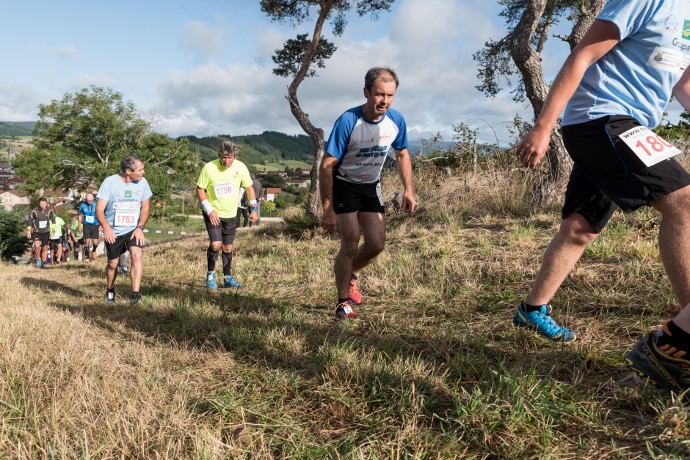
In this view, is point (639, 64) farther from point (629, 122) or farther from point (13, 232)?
point (13, 232)

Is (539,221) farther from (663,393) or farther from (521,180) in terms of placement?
(663,393)

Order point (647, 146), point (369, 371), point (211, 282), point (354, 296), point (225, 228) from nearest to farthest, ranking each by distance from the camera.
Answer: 1. point (647, 146)
2. point (369, 371)
3. point (354, 296)
4. point (211, 282)
5. point (225, 228)

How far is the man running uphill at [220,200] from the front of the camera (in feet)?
22.2

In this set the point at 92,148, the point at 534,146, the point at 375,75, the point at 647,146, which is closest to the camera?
the point at 647,146

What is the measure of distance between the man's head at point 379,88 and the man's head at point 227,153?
11.0 ft

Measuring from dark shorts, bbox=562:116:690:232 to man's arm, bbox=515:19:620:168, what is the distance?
8.0 inches

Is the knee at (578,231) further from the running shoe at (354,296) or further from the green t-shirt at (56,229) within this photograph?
the green t-shirt at (56,229)

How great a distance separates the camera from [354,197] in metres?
4.22

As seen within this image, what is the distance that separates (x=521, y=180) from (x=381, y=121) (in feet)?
15.0

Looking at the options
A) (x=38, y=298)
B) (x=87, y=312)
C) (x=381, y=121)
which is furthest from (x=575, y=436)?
(x=38, y=298)

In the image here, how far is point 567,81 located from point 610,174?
48 centimetres

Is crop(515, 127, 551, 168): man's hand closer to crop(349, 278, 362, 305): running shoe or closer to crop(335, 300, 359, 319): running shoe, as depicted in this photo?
crop(335, 300, 359, 319): running shoe

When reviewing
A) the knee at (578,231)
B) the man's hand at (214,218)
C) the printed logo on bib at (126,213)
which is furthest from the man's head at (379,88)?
the printed logo on bib at (126,213)

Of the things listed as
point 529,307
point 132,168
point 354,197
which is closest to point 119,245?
point 132,168
